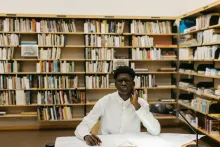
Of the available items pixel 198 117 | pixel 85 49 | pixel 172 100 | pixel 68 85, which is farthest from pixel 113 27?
pixel 198 117

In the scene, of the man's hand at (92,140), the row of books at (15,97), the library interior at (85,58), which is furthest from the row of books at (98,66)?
the man's hand at (92,140)

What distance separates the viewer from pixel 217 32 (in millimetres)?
4793

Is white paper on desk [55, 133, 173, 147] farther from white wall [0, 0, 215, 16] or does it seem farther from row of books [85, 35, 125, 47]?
white wall [0, 0, 215, 16]

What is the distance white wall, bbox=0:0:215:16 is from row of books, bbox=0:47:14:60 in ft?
2.71

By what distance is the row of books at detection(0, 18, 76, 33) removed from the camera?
589 centimetres

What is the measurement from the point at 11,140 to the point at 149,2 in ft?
13.1

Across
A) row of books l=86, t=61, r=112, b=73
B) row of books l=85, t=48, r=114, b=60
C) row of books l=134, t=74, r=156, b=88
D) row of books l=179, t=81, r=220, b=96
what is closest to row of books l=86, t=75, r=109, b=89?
row of books l=86, t=61, r=112, b=73

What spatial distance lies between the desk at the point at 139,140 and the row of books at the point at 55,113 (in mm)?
3630

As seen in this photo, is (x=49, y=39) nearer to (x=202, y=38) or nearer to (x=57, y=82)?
(x=57, y=82)

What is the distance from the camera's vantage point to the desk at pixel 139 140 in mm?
2307

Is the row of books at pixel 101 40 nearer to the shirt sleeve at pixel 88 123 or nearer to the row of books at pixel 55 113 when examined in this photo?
the row of books at pixel 55 113

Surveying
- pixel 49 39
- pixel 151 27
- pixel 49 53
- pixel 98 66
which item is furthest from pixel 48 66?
pixel 151 27

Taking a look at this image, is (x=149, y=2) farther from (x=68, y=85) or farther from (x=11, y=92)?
(x=11, y=92)

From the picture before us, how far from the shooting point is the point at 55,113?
238 inches
